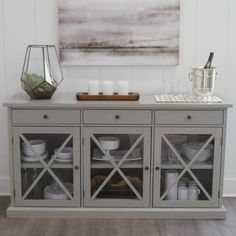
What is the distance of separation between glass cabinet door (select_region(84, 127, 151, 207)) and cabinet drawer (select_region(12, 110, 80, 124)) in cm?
12

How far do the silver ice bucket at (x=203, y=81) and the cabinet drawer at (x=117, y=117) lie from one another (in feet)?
1.28

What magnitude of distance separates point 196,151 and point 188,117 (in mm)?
242

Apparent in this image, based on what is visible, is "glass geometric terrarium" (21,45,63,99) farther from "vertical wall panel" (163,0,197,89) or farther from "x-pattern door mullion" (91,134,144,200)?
"vertical wall panel" (163,0,197,89)

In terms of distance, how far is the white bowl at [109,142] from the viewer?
113 inches

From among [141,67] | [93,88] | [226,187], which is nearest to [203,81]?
[141,67]

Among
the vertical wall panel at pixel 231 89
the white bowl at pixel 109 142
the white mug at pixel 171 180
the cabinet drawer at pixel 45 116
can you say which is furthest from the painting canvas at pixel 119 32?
the white mug at pixel 171 180

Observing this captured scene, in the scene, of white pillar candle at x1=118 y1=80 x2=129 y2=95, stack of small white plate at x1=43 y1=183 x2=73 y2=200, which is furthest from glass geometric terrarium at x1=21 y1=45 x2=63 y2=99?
stack of small white plate at x1=43 y1=183 x2=73 y2=200

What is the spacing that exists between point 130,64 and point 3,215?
136cm

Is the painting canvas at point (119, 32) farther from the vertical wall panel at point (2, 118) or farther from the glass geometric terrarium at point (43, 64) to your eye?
the vertical wall panel at point (2, 118)

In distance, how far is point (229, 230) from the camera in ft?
9.16

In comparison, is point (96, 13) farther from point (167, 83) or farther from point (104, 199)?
point (104, 199)

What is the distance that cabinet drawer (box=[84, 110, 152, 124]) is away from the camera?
2.82 meters

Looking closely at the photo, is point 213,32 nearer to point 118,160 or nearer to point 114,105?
point 114,105

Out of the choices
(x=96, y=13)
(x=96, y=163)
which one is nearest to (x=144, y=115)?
(x=96, y=163)
